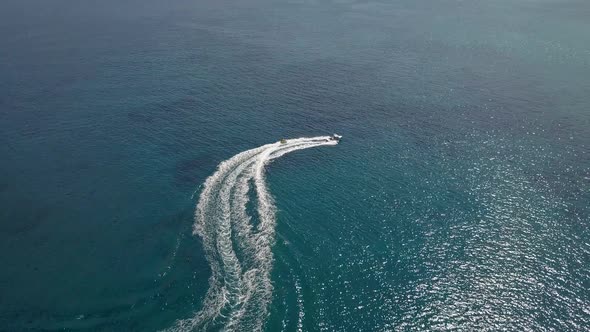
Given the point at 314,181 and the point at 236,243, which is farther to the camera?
the point at 314,181

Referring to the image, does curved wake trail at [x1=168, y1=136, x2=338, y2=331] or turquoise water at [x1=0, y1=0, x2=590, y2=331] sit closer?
curved wake trail at [x1=168, y1=136, x2=338, y2=331]

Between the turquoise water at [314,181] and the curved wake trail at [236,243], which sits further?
the turquoise water at [314,181]

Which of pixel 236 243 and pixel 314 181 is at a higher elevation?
pixel 314 181

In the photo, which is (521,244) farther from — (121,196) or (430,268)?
(121,196)
